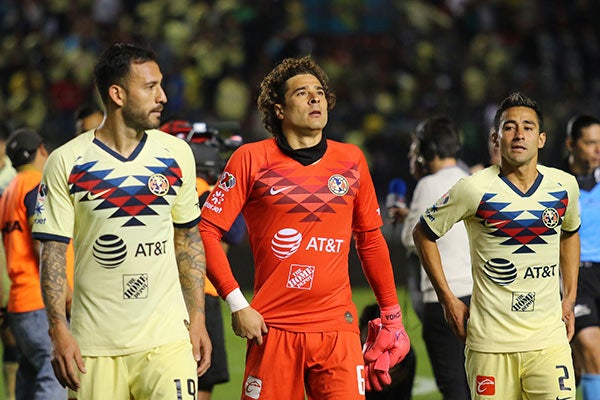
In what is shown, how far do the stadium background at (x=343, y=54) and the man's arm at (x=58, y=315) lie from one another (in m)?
13.0

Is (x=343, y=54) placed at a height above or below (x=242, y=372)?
above

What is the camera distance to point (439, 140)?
7.82 m

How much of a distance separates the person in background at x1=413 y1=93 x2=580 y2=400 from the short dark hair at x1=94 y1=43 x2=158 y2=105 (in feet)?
6.00

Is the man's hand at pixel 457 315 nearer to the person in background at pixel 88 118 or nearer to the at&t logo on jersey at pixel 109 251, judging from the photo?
the at&t logo on jersey at pixel 109 251

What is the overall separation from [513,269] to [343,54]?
14.9 m

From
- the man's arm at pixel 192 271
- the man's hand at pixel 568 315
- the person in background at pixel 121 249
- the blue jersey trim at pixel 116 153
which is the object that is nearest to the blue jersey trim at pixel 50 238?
the person in background at pixel 121 249

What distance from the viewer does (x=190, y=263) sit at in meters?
5.39

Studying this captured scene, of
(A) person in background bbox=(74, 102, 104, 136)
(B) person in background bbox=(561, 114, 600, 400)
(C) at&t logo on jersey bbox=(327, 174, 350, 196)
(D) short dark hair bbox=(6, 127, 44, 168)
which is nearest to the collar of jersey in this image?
(C) at&t logo on jersey bbox=(327, 174, 350, 196)

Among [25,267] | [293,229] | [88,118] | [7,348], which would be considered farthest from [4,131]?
[293,229]

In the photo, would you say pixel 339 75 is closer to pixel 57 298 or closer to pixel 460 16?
pixel 460 16

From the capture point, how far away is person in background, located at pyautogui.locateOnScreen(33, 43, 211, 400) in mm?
5098

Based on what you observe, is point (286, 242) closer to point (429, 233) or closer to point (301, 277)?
point (301, 277)

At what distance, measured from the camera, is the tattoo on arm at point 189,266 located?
212 inches

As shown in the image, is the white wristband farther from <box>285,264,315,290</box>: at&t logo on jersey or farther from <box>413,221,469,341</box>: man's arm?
<box>413,221,469,341</box>: man's arm
